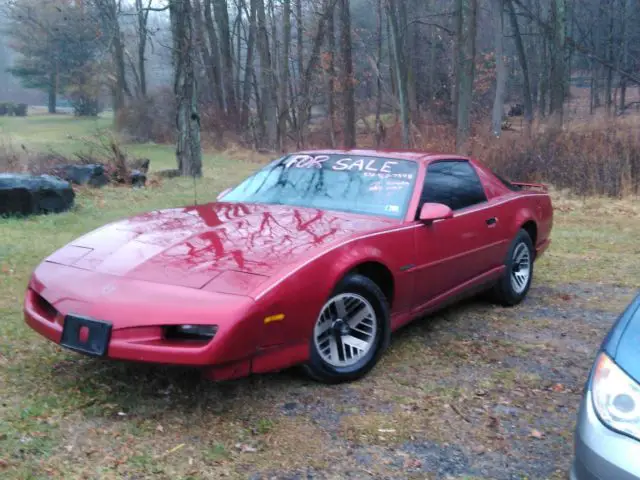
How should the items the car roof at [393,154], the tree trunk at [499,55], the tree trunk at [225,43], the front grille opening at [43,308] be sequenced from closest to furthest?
the front grille opening at [43,308], the car roof at [393,154], the tree trunk at [499,55], the tree trunk at [225,43]

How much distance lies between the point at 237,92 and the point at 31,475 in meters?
31.6

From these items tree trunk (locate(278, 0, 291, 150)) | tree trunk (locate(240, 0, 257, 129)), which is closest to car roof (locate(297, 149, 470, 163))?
tree trunk (locate(278, 0, 291, 150))

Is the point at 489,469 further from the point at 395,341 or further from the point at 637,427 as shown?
the point at 395,341

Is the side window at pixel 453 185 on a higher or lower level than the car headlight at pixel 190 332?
higher

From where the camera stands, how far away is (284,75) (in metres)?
27.8

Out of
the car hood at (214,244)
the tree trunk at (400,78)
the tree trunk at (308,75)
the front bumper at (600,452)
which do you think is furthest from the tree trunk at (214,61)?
the front bumper at (600,452)

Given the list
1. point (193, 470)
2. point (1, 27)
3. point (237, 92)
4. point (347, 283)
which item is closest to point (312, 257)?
point (347, 283)

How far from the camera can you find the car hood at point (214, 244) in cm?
361

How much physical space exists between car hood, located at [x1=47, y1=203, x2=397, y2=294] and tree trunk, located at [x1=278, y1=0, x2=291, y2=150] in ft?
74.0

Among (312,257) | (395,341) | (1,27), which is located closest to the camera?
(312,257)

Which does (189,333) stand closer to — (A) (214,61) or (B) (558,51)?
(B) (558,51)

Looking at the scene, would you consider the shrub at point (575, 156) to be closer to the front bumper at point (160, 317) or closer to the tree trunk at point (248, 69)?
the front bumper at point (160, 317)

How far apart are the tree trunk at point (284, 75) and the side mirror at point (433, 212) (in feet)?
73.9

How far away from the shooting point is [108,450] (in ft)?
10.2
